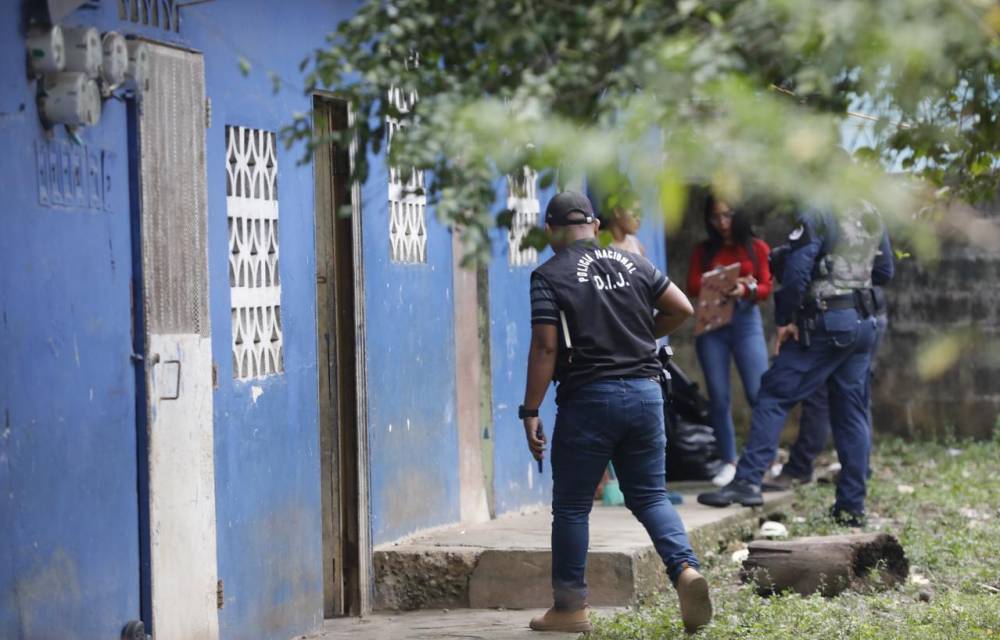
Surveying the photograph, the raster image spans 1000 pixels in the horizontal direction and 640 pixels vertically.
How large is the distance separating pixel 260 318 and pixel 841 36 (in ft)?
13.8

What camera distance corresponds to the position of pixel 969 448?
12602 millimetres

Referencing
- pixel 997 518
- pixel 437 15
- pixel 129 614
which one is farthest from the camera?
pixel 997 518

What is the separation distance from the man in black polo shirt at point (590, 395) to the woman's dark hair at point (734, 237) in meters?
3.96

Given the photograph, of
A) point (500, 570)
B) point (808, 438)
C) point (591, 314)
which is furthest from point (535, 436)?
point (808, 438)

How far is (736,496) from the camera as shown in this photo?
30.4 feet

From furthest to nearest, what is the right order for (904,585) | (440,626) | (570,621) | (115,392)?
(904,585) < (440,626) < (570,621) < (115,392)

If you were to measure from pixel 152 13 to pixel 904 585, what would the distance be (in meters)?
4.38

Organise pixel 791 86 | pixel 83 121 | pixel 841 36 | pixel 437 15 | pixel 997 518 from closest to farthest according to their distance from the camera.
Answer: pixel 841 36 < pixel 437 15 < pixel 791 86 < pixel 83 121 < pixel 997 518

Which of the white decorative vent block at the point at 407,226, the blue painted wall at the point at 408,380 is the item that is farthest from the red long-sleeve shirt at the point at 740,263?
the white decorative vent block at the point at 407,226

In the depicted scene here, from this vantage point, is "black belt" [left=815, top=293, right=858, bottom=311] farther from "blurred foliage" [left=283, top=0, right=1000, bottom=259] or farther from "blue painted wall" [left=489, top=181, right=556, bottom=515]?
"blurred foliage" [left=283, top=0, right=1000, bottom=259]

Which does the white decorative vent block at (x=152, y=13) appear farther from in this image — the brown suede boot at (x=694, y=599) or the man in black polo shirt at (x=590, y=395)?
the brown suede boot at (x=694, y=599)

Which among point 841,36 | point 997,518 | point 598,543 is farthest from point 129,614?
point 997,518

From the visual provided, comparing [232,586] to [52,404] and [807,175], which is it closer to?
[52,404]

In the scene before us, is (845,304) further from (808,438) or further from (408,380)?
(408,380)
